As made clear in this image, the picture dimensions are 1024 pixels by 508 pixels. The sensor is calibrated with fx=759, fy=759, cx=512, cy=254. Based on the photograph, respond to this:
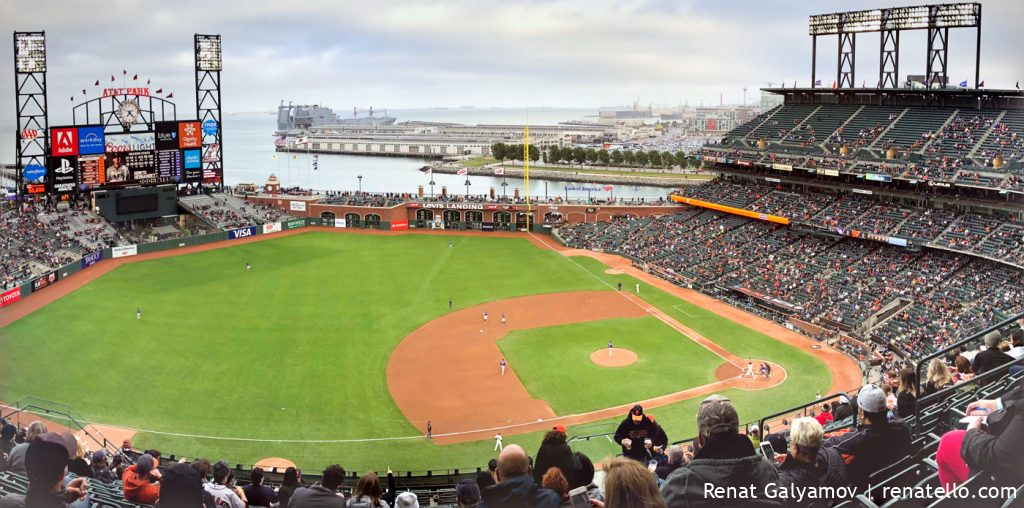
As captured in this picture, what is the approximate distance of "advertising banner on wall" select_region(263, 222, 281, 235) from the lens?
210ft

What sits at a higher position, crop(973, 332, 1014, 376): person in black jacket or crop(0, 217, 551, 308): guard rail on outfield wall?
crop(973, 332, 1014, 376): person in black jacket

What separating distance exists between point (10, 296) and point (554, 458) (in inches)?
1654

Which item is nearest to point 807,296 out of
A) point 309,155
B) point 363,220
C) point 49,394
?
point 49,394

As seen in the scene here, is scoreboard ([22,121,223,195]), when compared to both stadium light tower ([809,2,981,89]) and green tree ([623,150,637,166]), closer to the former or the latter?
stadium light tower ([809,2,981,89])

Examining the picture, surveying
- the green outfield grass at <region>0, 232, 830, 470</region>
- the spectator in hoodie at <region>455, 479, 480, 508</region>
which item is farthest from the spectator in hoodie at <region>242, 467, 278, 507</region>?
the green outfield grass at <region>0, 232, 830, 470</region>

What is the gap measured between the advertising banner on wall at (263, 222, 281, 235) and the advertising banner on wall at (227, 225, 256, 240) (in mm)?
1176

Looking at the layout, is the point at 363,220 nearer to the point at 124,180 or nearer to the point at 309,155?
the point at 124,180

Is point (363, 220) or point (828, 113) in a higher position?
point (828, 113)

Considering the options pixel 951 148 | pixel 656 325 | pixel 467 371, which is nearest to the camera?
pixel 467 371

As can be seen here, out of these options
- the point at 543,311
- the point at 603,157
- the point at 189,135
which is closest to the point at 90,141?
the point at 189,135

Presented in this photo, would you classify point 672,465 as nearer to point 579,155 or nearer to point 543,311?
point 543,311

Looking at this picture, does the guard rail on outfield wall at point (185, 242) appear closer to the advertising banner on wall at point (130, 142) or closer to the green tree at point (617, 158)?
the advertising banner on wall at point (130, 142)

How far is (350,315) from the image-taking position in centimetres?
4191

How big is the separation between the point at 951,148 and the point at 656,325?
69.1ft
